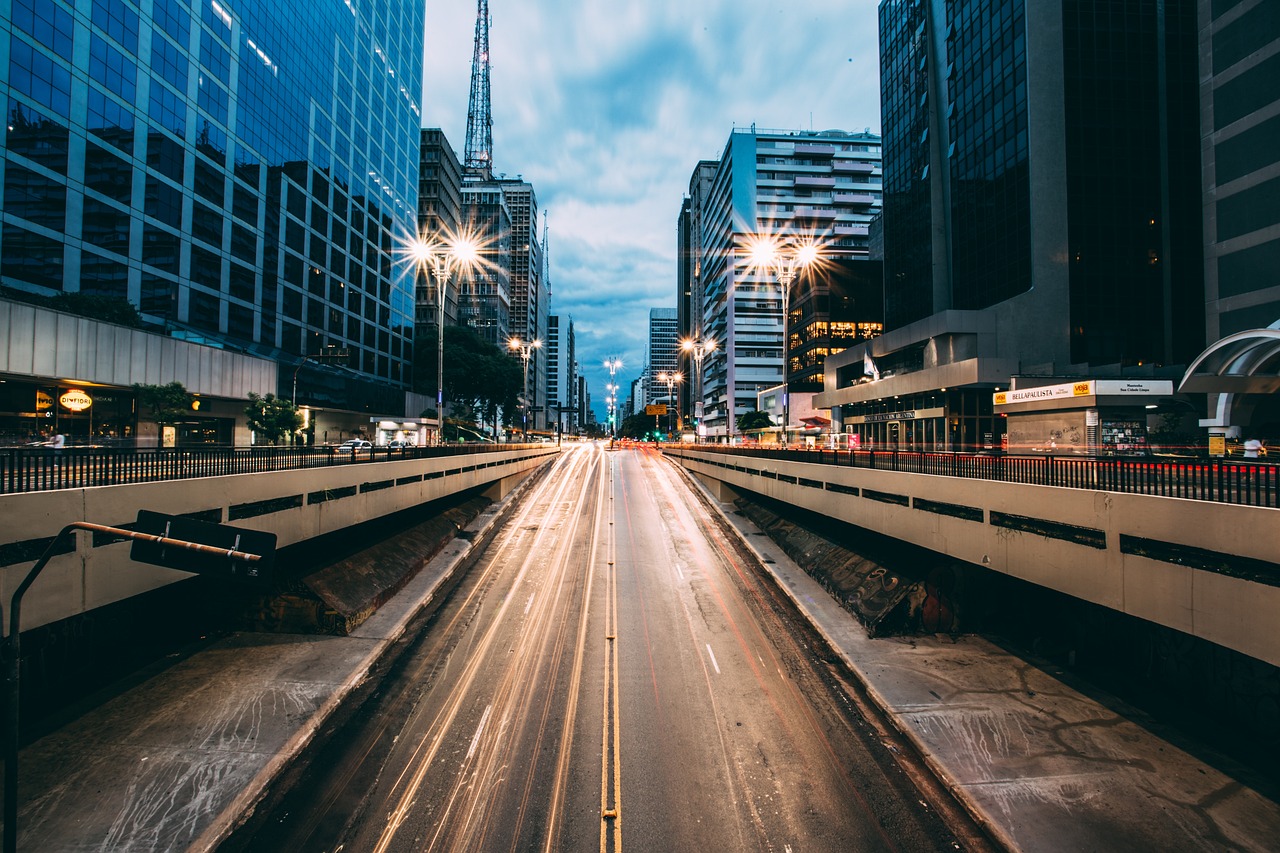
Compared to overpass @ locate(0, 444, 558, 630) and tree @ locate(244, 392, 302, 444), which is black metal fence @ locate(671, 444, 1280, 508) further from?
tree @ locate(244, 392, 302, 444)

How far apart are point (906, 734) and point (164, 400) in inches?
1768

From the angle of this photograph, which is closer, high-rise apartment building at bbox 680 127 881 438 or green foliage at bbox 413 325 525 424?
green foliage at bbox 413 325 525 424

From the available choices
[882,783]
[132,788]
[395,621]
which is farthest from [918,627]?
[132,788]

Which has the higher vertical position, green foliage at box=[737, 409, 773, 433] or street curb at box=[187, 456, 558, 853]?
green foliage at box=[737, 409, 773, 433]

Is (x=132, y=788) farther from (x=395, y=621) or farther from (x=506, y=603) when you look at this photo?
(x=506, y=603)

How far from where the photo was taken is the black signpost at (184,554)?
17.9 feet

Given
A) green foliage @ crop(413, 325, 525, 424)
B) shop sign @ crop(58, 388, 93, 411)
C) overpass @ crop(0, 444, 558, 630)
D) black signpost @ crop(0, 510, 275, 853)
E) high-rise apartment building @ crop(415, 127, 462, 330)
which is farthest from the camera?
high-rise apartment building @ crop(415, 127, 462, 330)

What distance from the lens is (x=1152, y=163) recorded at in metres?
46.8

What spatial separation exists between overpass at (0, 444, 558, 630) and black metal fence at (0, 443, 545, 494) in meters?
0.03

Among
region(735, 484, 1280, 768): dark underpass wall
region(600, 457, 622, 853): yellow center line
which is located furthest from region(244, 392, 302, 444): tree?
region(735, 484, 1280, 768): dark underpass wall

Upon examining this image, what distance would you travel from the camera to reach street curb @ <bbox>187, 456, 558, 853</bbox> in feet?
26.8

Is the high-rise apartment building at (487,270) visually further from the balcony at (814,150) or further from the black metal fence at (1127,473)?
the black metal fence at (1127,473)

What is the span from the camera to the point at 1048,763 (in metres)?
9.96

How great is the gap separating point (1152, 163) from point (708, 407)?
9821 cm
